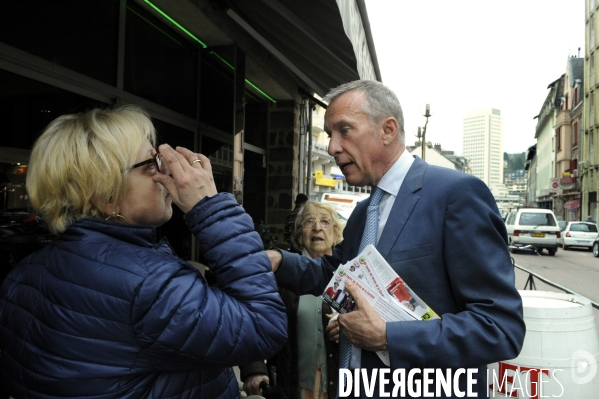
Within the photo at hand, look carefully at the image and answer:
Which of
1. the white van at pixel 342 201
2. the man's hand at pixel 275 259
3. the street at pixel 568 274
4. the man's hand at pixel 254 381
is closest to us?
the man's hand at pixel 275 259

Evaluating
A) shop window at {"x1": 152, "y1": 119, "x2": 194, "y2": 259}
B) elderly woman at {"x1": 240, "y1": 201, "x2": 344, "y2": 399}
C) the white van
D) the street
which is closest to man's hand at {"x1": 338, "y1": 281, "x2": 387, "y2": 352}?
elderly woman at {"x1": 240, "y1": 201, "x2": 344, "y2": 399}

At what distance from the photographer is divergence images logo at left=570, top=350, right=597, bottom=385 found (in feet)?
6.95

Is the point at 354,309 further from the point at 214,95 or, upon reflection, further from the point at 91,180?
the point at 214,95

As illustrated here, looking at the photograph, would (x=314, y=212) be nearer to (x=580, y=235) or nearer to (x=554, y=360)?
(x=554, y=360)

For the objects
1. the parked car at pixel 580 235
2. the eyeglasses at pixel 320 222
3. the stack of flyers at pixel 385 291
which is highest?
the eyeglasses at pixel 320 222

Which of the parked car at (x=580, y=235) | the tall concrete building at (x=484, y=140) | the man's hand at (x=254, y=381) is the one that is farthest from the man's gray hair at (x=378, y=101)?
the tall concrete building at (x=484, y=140)

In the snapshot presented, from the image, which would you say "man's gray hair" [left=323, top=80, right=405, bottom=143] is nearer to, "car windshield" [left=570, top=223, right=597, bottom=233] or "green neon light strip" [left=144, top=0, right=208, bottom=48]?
"green neon light strip" [left=144, top=0, right=208, bottom=48]

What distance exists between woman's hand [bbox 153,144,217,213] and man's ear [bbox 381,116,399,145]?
720mm

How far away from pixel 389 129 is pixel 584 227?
2423cm

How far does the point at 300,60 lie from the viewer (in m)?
5.19

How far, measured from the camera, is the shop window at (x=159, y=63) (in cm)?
393

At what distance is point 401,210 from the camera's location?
1.59m

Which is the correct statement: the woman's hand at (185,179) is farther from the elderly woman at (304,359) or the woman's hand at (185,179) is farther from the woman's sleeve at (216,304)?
the elderly woman at (304,359)

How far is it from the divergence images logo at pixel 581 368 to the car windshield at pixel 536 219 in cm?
1834
